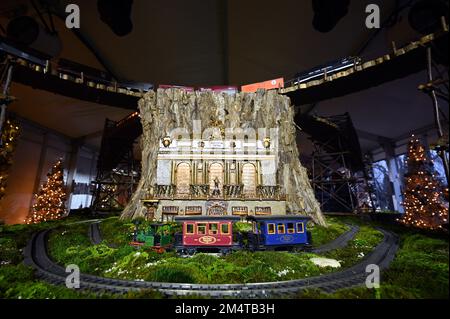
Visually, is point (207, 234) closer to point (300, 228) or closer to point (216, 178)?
point (300, 228)

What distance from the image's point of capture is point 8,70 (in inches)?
615

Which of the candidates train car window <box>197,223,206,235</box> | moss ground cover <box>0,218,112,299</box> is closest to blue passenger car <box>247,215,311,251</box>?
train car window <box>197,223,206,235</box>

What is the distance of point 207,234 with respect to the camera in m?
12.2

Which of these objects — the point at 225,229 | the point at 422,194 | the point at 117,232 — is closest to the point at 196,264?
the point at 225,229

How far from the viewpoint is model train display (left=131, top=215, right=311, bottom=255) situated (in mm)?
12172

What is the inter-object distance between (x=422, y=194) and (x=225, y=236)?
25723 mm

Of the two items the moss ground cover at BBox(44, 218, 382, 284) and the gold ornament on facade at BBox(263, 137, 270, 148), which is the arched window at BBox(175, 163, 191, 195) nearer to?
the gold ornament on facade at BBox(263, 137, 270, 148)

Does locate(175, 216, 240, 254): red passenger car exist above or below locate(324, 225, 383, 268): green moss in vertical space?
above

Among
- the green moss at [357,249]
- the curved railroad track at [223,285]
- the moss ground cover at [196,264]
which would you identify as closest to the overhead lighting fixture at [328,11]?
the green moss at [357,249]

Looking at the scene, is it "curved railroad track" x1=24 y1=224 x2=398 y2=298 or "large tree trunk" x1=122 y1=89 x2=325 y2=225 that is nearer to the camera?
"curved railroad track" x1=24 y1=224 x2=398 y2=298

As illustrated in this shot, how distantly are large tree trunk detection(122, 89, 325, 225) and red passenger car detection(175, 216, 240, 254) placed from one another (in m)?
12.6

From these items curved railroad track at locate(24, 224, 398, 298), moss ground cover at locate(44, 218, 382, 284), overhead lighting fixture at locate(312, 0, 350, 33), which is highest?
overhead lighting fixture at locate(312, 0, 350, 33)

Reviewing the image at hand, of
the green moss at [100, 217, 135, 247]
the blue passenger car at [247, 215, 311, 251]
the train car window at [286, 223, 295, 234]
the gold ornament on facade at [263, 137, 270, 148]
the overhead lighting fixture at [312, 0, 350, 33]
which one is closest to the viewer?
the blue passenger car at [247, 215, 311, 251]

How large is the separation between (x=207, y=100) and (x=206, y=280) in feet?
65.6
